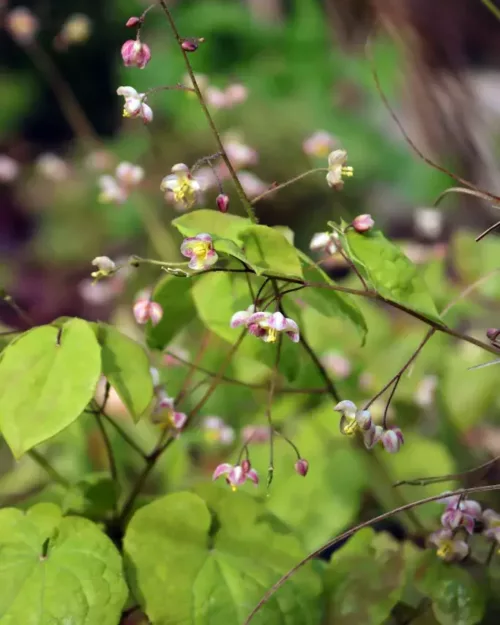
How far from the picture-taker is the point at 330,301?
0.47 meters

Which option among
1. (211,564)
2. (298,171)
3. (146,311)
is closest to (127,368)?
(146,311)

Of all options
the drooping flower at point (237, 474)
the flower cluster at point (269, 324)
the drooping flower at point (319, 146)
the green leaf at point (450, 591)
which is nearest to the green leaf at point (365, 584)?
the green leaf at point (450, 591)

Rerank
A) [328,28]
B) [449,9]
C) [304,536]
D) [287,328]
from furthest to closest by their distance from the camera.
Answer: [328,28], [449,9], [304,536], [287,328]

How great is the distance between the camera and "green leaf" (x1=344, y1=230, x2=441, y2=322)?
15.7 inches

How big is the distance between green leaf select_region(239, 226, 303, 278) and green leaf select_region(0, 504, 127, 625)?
22 centimetres

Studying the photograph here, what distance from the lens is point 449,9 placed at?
5.13ft

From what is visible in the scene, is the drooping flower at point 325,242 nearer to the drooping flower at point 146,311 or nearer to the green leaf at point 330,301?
the green leaf at point 330,301

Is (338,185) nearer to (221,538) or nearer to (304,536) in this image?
(221,538)

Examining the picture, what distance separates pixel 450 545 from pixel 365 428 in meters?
0.14

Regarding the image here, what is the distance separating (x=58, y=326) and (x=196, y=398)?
0.49 m

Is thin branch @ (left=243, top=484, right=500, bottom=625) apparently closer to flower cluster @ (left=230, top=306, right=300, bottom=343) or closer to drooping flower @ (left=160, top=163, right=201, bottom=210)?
flower cluster @ (left=230, top=306, right=300, bottom=343)

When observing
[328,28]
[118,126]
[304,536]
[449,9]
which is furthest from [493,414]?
[118,126]

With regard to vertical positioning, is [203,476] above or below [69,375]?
below

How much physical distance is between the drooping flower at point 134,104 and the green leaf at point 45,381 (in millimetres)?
148
